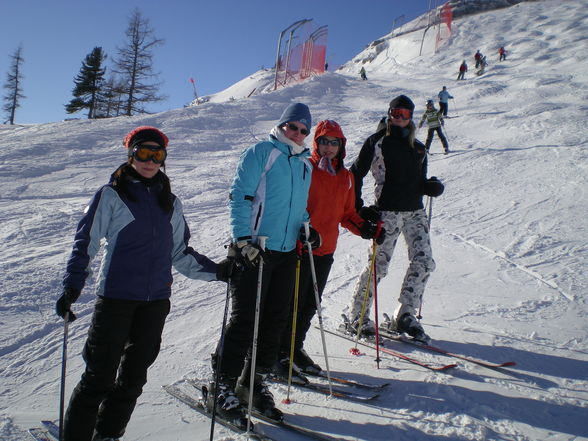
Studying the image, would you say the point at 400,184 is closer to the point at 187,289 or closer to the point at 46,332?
the point at 187,289

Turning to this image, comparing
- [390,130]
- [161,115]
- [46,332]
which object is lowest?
[46,332]

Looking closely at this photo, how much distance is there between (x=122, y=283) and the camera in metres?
2.17

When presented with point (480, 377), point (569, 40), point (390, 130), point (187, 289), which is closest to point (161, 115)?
point (187, 289)

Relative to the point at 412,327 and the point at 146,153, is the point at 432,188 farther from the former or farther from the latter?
the point at 146,153

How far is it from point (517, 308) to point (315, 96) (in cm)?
2013

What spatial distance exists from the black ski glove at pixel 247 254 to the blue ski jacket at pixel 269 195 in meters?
0.05

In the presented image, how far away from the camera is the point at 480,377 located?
10.1ft

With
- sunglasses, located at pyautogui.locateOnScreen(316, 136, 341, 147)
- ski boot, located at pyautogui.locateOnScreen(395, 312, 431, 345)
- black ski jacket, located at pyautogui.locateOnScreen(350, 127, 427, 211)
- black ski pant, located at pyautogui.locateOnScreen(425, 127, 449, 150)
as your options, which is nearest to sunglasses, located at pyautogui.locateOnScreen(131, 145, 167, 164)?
sunglasses, located at pyautogui.locateOnScreen(316, 136, 341, 147)

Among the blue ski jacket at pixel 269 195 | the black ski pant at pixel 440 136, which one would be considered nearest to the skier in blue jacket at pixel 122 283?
the blue ski jacket at pixel 269 195

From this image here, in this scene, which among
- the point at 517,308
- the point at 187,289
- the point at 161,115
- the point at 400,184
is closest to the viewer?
the point at 400,184

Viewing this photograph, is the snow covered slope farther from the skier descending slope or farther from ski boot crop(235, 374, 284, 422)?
the skier descending slope

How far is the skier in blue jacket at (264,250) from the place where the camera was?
2525mm

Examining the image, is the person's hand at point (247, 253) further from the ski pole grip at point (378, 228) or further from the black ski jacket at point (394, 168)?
the black ski jacket at point (394, 168)

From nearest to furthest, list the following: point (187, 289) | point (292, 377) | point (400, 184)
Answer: point (292, 377)
point (400, 184)
point (187, 289)
